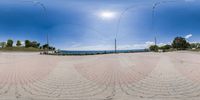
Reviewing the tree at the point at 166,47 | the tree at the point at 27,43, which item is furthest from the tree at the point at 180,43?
the tree at the point at 27,43

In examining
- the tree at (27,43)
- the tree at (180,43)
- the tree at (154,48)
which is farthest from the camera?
the tree at (154,48)

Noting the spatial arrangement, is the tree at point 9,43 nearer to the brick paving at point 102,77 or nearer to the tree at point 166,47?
the brick paving at point 102,77

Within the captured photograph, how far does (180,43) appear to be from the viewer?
6.12 m

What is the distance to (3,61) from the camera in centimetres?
812

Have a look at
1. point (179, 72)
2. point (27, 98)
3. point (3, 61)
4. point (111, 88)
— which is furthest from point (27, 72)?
point (179, 72)

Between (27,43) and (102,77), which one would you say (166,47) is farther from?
(27,43)

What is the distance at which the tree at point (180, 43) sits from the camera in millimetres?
5969

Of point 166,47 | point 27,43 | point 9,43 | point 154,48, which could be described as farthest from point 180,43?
point 9,43

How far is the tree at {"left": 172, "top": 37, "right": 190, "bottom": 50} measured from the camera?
5969 millimetres

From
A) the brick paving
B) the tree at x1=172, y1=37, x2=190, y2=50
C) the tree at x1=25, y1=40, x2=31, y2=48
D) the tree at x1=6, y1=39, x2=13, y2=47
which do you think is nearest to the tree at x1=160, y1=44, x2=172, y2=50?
the tree at x1=172, y1=37, x2=190, y2=50

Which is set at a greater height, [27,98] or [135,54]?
[135,54]

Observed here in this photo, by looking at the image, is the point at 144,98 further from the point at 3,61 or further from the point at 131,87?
the point at 3,61

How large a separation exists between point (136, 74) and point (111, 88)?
1755mm

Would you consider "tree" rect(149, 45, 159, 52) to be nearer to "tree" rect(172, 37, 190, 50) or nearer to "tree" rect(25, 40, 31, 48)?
"tree" rect(172, 37, 190, 50)
